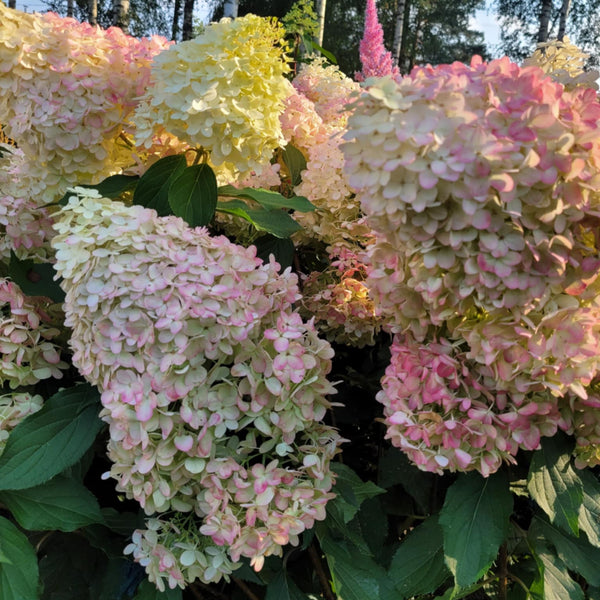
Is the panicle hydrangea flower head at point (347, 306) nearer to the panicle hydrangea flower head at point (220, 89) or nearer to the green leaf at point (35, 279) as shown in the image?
the panicle hydrangea flower head at point (220, 89)

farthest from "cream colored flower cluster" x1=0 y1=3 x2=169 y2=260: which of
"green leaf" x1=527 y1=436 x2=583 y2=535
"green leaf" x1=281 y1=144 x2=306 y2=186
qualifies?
"green leaf" x1=527 y1=436 x2=583 y2=535

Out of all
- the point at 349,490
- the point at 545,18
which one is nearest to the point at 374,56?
the point at 349,490

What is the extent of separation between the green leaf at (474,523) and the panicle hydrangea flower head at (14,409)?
0.57 meters

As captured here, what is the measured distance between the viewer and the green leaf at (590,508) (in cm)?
75

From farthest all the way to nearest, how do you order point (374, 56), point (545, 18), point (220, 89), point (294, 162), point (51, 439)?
1. point (545, 18)
2. point (374, 56)
3. point (294, 162)
4. point (220, 89)
5. point (51, 439)

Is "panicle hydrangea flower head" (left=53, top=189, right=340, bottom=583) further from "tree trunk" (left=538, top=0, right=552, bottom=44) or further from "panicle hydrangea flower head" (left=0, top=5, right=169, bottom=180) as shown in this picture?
"tree trunk" (left=538, top=0, right=552, bottom=44)

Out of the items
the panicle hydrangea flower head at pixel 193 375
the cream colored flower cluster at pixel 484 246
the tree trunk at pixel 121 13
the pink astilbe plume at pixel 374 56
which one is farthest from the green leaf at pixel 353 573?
the tree trunk at pixel 121 13

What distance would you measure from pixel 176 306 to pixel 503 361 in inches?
14.0

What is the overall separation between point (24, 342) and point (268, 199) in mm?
434

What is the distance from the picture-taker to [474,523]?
29.2 inches

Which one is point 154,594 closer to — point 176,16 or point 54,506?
point 54,506

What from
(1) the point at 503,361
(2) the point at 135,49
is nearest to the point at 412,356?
(1) the point at 503,361

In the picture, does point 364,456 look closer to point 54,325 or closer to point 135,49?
point 54,325

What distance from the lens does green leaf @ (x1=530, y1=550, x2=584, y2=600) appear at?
82cm
